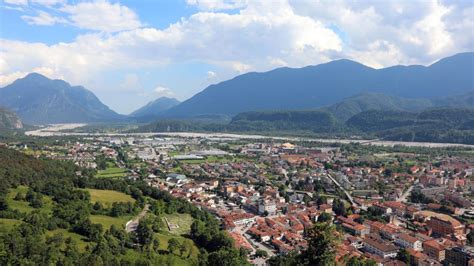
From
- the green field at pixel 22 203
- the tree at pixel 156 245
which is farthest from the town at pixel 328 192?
the green field at pixel 22 203

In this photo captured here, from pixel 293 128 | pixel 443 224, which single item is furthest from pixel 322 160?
pixel 293 128

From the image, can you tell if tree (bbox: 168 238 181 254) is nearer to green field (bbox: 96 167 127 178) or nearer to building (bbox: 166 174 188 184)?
building (bbox: 166 174 188 184)

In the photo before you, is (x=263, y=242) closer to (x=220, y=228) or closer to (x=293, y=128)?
(x=220, y=228)

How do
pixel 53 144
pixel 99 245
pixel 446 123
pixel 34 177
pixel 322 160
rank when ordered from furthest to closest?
pixel 446 123 → pixel 53 144 → pixel 322 160 → pixel 34 177 → pixel 99 245

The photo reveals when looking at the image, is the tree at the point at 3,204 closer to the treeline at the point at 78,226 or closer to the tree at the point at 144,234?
the treeline at the point at 78,226

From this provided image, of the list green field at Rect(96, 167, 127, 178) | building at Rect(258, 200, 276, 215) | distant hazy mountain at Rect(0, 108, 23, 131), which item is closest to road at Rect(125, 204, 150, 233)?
building at Rect(258, 200, 276, 215)

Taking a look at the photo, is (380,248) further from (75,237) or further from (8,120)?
(8,120)
